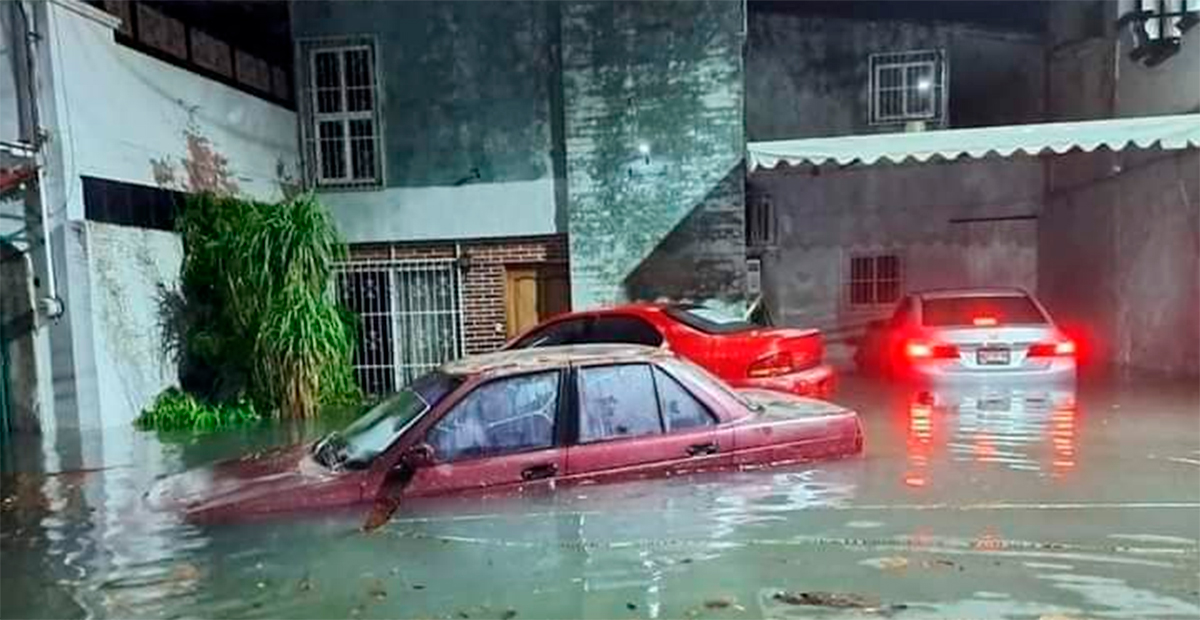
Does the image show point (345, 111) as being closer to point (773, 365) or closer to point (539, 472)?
point (773, 365)

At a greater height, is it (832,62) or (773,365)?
(832,62)

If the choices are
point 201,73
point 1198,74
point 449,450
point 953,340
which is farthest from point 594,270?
point 1198,74

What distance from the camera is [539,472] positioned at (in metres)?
5.07

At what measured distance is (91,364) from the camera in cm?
866

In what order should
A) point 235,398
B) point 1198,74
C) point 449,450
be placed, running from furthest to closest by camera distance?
point 235,398 < point 1198,74 < point 449,450

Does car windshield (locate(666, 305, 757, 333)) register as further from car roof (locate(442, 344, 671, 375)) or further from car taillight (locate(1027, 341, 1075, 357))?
car taillight (locate(1027, 341, 1075, 357))

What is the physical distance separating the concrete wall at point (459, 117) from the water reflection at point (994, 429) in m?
5.61

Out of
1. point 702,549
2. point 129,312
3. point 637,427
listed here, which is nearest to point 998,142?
point 637,427

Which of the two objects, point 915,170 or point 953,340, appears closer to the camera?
point 953,340

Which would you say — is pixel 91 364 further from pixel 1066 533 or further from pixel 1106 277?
pixel 1106 277

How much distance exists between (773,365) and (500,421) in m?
3.27

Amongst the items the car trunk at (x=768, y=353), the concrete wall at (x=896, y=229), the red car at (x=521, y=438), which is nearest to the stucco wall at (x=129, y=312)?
the red car at (x=521, y=438)

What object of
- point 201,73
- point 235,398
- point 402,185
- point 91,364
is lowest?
point 235,398

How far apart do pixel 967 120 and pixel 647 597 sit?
1231 cm
